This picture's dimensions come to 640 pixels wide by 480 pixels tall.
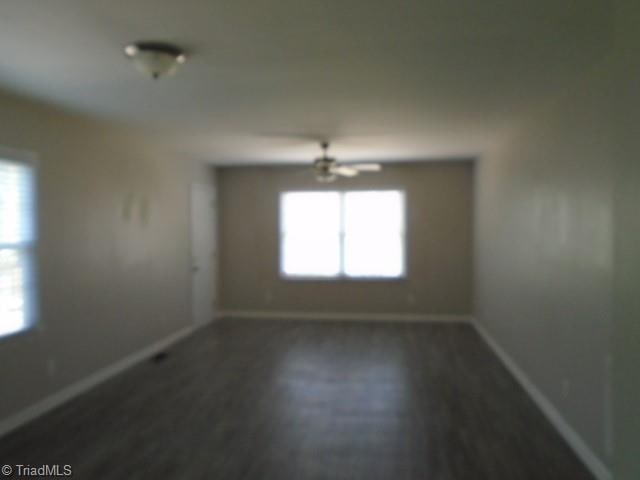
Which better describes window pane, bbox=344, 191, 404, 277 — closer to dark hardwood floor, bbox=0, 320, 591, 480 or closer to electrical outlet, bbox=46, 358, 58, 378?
dark hardwood floor, bbox=0, 320, 591, 480

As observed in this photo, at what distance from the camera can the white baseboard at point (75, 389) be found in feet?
10.9

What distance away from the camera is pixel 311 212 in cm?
728

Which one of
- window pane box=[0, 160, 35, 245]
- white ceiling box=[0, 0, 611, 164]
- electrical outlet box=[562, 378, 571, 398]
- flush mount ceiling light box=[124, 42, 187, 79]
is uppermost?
white ceiling box=[0, 0, 611, 164]

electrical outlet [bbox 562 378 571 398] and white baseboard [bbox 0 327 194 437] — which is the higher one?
electrical outlet [bbox 562 378 571 398]

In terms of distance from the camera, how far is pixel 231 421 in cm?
Result: 346

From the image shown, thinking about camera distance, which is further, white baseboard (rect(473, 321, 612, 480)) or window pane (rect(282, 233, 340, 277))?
window pane (rect(282, 233, 340, 277))

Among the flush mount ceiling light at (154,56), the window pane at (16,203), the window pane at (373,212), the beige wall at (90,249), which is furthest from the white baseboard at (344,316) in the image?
the flush mount ceiling light at (154,56)

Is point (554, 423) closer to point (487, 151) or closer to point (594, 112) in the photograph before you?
point (594, 112)

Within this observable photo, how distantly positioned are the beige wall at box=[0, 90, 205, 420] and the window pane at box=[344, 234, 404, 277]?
272 cm

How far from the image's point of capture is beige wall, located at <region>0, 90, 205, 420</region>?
3.48 m

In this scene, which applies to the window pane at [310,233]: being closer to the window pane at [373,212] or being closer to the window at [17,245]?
the window pane at [373,212]

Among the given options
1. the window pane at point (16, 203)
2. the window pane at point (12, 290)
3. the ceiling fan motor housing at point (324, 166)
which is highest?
the ceiling fan motor housing at point (324, 166)

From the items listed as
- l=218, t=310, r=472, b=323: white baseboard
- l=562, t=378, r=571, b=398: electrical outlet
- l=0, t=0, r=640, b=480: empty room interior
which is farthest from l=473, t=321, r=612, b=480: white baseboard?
l=218, t=310, r=472, b=323: white baseboard

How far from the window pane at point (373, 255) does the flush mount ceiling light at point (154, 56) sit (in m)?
4.94
